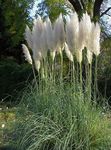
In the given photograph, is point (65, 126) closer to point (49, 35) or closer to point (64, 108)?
point (64, 108)

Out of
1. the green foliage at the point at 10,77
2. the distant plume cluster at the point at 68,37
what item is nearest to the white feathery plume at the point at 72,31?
the distant plume cluster at the point at 68,37

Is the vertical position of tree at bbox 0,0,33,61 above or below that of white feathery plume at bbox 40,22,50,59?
above

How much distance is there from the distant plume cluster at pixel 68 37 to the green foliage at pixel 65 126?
0.53 meters

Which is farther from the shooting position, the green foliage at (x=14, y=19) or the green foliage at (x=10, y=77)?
the green foliage at (x=14, y=19)

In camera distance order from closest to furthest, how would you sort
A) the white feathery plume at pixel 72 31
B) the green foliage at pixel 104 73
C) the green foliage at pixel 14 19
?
the white feathery plume at pixel 72 31, the green foliage at pixel 104 73, the green foliage at pixel 14 19

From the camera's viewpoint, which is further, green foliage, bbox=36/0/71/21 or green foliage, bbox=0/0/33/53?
green foliage, bbox=0/0/33/53

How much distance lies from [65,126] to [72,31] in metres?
1.10

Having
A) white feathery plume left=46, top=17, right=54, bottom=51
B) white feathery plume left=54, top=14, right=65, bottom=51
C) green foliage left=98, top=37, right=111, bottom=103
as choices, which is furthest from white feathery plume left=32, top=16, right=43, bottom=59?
green foliage left=98, top=37, right=111, bottom=103

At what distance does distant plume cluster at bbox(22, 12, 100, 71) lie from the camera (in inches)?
230

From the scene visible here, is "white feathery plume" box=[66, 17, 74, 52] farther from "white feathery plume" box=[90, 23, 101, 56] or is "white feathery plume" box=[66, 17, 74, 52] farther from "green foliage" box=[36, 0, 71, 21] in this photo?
"green foliage" box=[36, 0, 71, 21]

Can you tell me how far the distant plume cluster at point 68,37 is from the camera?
5836 mm

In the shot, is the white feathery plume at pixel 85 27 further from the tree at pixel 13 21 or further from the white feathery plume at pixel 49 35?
the tree at pixel 13 21

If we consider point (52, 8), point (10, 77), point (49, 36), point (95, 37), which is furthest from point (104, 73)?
point (95, 37)

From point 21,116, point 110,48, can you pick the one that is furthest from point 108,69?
point 21,116
